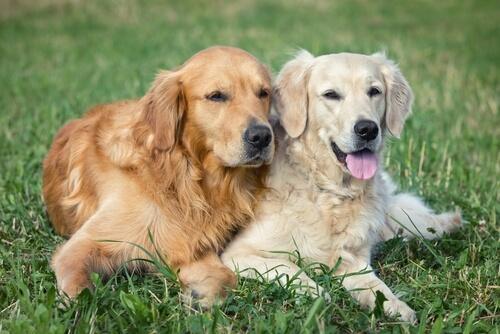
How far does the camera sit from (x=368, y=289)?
343 centimetres

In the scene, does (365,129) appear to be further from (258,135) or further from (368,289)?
(368,289)

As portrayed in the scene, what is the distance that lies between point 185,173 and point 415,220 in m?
1.45

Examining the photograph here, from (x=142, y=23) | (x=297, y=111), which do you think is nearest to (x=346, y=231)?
(x=297, y=111)

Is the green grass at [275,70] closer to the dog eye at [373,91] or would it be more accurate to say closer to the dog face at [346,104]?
the dog face at [346,104]

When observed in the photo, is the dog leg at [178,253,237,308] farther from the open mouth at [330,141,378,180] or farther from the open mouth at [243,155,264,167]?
the open mouth at [330,141,378,180]

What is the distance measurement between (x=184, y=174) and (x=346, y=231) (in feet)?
2.92

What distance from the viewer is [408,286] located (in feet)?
11.6

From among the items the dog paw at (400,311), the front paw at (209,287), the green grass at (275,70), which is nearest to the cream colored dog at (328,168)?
the front paw at (209,287)

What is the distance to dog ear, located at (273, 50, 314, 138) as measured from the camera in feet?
12.8

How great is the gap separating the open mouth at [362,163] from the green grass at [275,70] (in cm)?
49

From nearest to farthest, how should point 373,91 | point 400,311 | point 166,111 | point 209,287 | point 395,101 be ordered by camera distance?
point 400,311 → point 209,287 → point 166,111 → point 373,91 → point 395,101

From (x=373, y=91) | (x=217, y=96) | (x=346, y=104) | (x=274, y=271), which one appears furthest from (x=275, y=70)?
(x=274, y=271)

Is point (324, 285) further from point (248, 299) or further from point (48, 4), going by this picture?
point (48, 4)

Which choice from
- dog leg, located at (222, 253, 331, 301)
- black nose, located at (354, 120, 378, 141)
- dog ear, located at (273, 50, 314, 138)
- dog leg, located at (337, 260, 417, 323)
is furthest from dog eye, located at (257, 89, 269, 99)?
dog leg, located at (337, 260, 417, 323)
